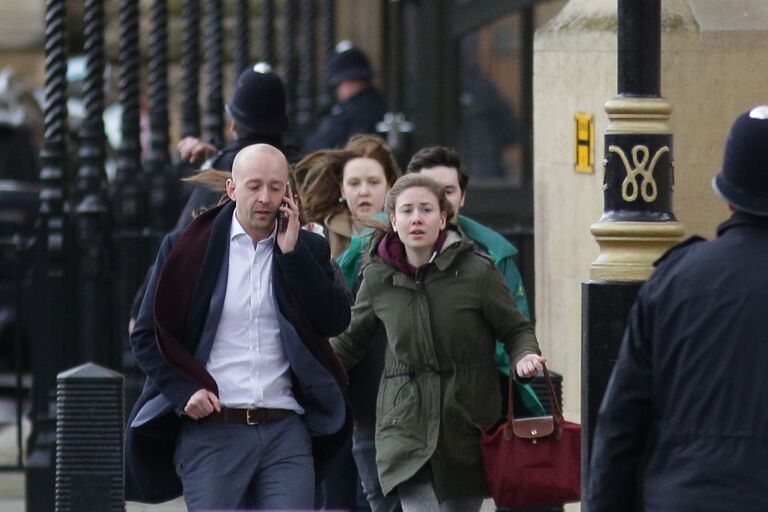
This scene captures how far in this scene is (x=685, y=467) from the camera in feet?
16.2

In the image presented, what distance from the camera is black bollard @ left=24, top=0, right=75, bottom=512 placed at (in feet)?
34.7

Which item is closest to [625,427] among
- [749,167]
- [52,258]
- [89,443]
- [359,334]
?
[749,167]

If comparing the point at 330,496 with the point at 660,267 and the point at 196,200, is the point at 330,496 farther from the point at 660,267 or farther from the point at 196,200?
the point at 660,267

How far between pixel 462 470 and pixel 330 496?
4.16 ft

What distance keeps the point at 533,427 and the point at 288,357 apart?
38.7 inches

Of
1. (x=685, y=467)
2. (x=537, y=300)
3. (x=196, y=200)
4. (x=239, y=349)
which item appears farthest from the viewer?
(x=537, y=300)

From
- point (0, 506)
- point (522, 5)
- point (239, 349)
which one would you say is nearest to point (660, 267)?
point (239, 349)

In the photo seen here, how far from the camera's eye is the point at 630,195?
622 centimetres

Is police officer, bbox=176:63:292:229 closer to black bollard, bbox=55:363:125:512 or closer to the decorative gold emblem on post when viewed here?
black bollard, bbox=55:363:125:512

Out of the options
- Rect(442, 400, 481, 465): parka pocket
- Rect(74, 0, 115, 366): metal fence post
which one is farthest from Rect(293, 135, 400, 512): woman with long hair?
Rect(74, 0, 115, 366): metal fence post

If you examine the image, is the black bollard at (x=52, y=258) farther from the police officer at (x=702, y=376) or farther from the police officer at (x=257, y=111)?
the police officer at (x=702, y=376)

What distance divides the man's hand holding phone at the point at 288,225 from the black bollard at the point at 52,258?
4098 mm

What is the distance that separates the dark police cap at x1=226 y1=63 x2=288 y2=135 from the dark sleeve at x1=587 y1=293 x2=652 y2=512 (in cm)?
347

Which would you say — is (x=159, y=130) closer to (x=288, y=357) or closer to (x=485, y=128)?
(x=485, y=128)
